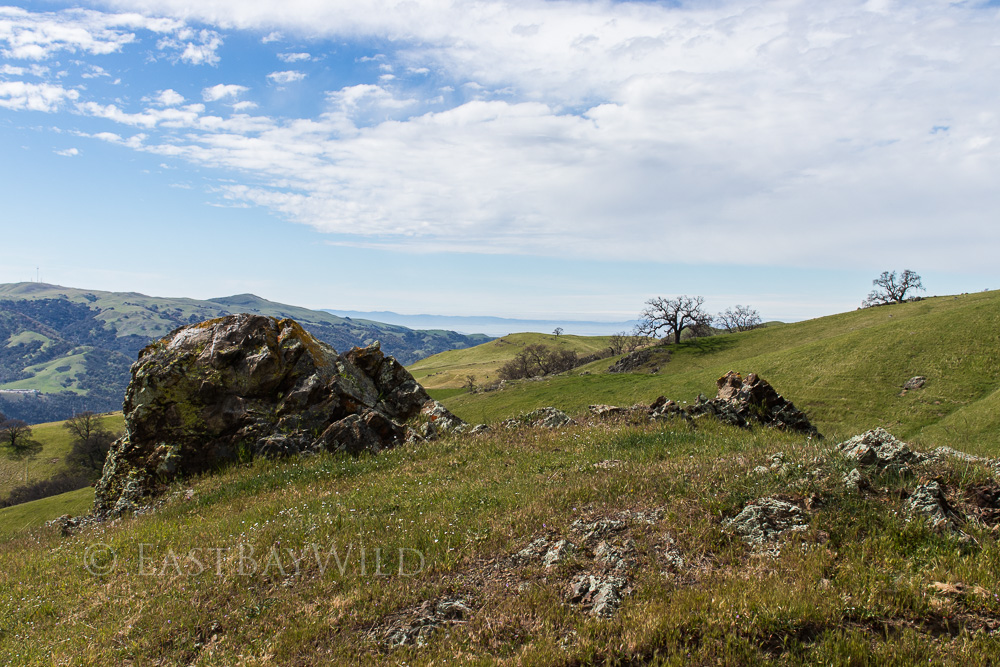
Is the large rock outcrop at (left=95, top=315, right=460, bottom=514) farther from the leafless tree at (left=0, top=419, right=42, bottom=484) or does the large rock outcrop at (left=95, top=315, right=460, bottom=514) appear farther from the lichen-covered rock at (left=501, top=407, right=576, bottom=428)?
the leafless tree at (left=0, top=419, right=42, bottom=484)

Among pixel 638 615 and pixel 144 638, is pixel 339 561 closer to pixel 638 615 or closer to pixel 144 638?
pixel 144 638

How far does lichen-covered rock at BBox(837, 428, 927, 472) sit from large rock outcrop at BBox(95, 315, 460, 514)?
40.2 feet

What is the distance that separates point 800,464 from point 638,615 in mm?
5138

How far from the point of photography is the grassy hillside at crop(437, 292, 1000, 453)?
102 ft

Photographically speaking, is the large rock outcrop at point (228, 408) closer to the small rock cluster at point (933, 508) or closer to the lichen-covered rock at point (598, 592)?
the lichen-covered rock at point (598, 592)

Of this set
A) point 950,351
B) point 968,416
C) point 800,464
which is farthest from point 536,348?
point 800,464

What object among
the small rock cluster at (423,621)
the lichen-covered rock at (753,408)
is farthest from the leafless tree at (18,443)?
the small rock cluster at (423,621)

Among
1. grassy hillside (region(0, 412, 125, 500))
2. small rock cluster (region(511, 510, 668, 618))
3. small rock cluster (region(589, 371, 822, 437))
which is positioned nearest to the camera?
small rock cluster (region(511, 510, 668, 618))

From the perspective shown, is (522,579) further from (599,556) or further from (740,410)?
(740,410)

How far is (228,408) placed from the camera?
1595cm

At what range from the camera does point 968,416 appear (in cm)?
2898

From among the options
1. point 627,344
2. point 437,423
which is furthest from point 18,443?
point 437,423

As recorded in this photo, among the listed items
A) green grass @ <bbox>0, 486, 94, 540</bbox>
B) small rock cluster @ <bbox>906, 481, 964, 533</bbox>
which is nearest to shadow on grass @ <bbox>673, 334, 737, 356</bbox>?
small rock cluster @ <bbox>906, 481, 964, 533</bbox>

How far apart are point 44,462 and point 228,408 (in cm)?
16099
